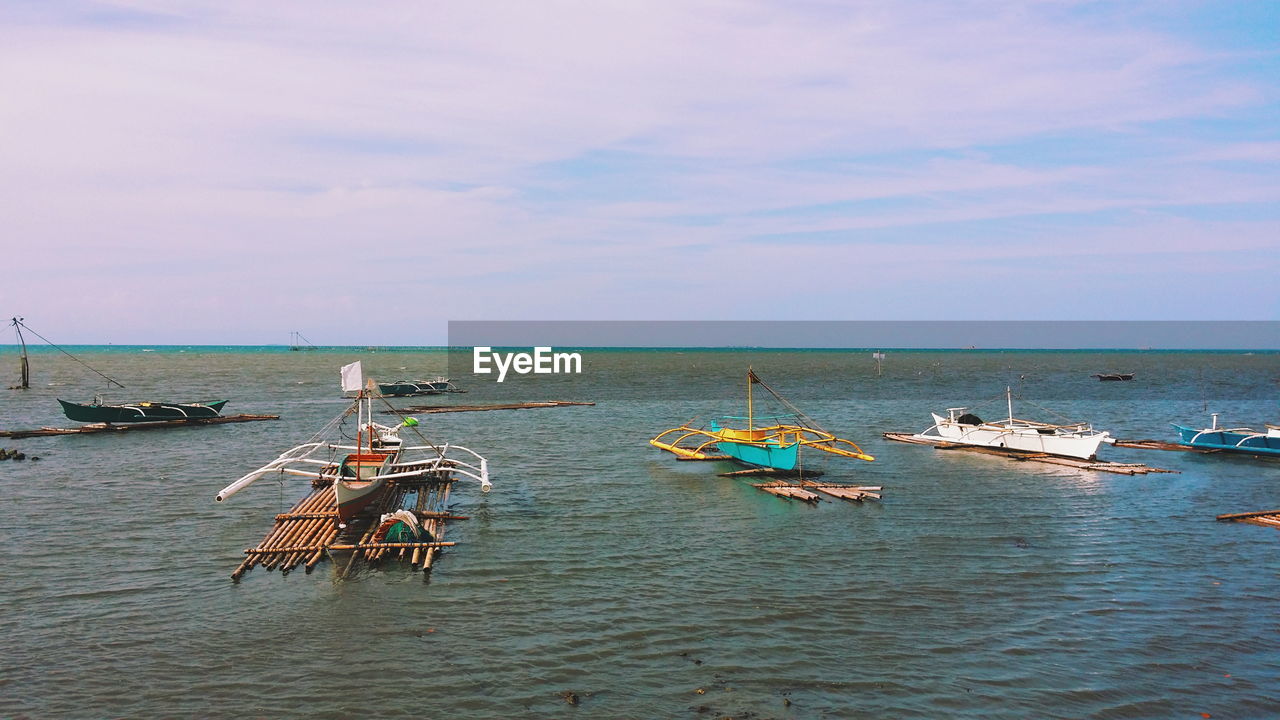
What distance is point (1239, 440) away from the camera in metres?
45.2

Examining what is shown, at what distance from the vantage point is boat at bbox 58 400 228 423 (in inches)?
2283

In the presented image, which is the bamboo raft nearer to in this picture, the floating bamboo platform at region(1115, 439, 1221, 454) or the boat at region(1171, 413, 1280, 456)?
the boat at region(1171, 413, 1280, 456)

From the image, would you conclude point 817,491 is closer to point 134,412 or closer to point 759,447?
point 759,447

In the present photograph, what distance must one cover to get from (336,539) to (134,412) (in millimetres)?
44706

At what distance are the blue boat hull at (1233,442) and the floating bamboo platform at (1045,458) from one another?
7.24m

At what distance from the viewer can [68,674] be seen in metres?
15.6

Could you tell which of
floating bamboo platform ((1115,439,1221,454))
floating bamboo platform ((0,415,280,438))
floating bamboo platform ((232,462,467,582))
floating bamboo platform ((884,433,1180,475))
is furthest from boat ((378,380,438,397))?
floating bamboo platform ((1115,439,1221,454))

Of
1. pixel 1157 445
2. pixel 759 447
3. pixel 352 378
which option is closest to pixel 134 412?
pixel 352 378

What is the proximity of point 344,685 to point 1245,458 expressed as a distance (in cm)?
4814

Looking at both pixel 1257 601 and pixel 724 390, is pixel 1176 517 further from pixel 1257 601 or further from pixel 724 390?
pixel 724 390

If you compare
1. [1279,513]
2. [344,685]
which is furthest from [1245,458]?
[344,685]

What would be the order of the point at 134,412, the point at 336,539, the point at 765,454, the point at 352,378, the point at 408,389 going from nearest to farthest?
1. the point at 336,539
2. the point at 352,378
3. the point at 765,454
4. the point at 134,412
5. the point at 408,389

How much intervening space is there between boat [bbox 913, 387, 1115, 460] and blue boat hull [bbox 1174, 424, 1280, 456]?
14.1 ft

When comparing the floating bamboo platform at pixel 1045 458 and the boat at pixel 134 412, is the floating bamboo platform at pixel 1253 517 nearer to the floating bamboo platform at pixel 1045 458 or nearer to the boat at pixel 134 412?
the floating bamboo platform at pixel 1045 458
